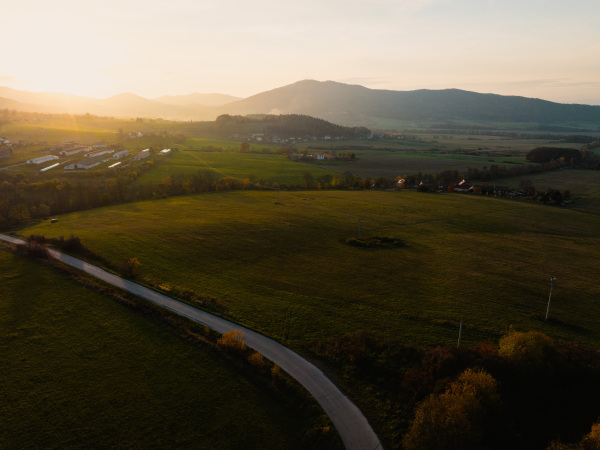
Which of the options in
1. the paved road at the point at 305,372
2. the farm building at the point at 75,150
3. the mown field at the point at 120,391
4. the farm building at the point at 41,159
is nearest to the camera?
the mown field at the point at 120,391

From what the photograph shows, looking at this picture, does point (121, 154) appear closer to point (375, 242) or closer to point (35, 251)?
point (35, 251)

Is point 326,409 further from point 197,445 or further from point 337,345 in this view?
point 197,445

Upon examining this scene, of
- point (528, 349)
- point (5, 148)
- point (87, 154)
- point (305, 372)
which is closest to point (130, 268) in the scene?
point (305, 372)

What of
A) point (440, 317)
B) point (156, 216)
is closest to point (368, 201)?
point (156, 216)

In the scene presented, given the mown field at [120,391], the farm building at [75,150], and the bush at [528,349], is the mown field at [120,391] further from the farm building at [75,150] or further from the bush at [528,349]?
the farm building at [75,150]

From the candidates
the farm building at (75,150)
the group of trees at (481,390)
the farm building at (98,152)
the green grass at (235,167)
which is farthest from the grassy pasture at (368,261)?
the farm building at (75,150)

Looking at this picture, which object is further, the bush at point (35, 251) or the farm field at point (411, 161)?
the farm field at point (411, 161)

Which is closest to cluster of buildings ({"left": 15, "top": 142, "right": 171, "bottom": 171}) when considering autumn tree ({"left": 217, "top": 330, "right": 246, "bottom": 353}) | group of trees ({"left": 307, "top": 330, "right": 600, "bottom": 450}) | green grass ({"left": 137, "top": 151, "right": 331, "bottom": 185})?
green grass ({"left": 137, "top": 151, "right": 331, "bottom": 185})

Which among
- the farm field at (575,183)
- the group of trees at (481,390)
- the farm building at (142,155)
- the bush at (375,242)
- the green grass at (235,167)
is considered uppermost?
the farm building at (142,155)
